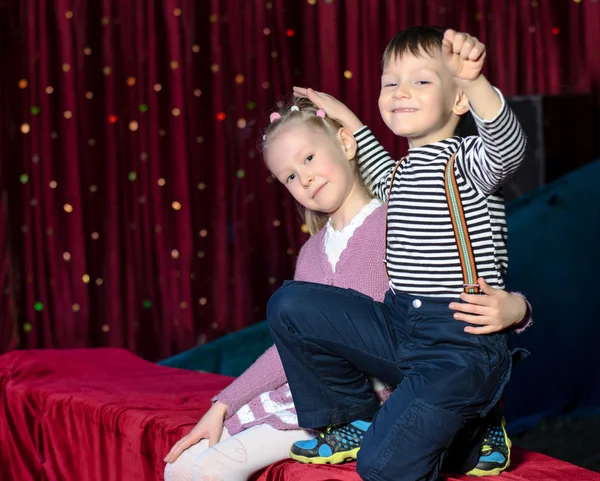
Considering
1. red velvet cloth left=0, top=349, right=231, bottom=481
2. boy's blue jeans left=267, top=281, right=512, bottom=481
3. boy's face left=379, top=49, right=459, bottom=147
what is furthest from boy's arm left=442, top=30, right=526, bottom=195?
red velvet cloth left=0, top=349, right=231, bottom=481

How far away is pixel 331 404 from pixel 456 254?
0.32m

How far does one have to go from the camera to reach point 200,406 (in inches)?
69.1

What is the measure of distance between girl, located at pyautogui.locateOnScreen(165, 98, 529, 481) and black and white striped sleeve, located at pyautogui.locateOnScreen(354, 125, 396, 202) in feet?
0.05

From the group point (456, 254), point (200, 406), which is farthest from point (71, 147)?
point (456, 254)

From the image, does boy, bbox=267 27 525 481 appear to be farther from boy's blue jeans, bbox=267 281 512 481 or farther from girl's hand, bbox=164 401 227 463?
girl's hand, bbox=164 401 227 463

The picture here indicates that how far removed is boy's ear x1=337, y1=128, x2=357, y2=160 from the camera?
4.88 ft

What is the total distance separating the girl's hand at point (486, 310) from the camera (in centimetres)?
117

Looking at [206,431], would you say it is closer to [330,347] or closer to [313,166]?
[330,347]

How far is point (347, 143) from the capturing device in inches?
58.7

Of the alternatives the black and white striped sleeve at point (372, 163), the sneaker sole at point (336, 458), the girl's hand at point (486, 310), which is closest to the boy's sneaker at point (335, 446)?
the sneaker sole at point (336, 458)

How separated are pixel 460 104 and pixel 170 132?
2303mm

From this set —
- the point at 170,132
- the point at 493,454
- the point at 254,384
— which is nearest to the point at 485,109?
the point at 493,454

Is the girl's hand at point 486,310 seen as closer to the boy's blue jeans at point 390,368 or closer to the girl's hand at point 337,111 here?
the boy's blue jeans at point 390,368

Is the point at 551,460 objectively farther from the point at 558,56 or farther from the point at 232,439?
the point at 558,56
